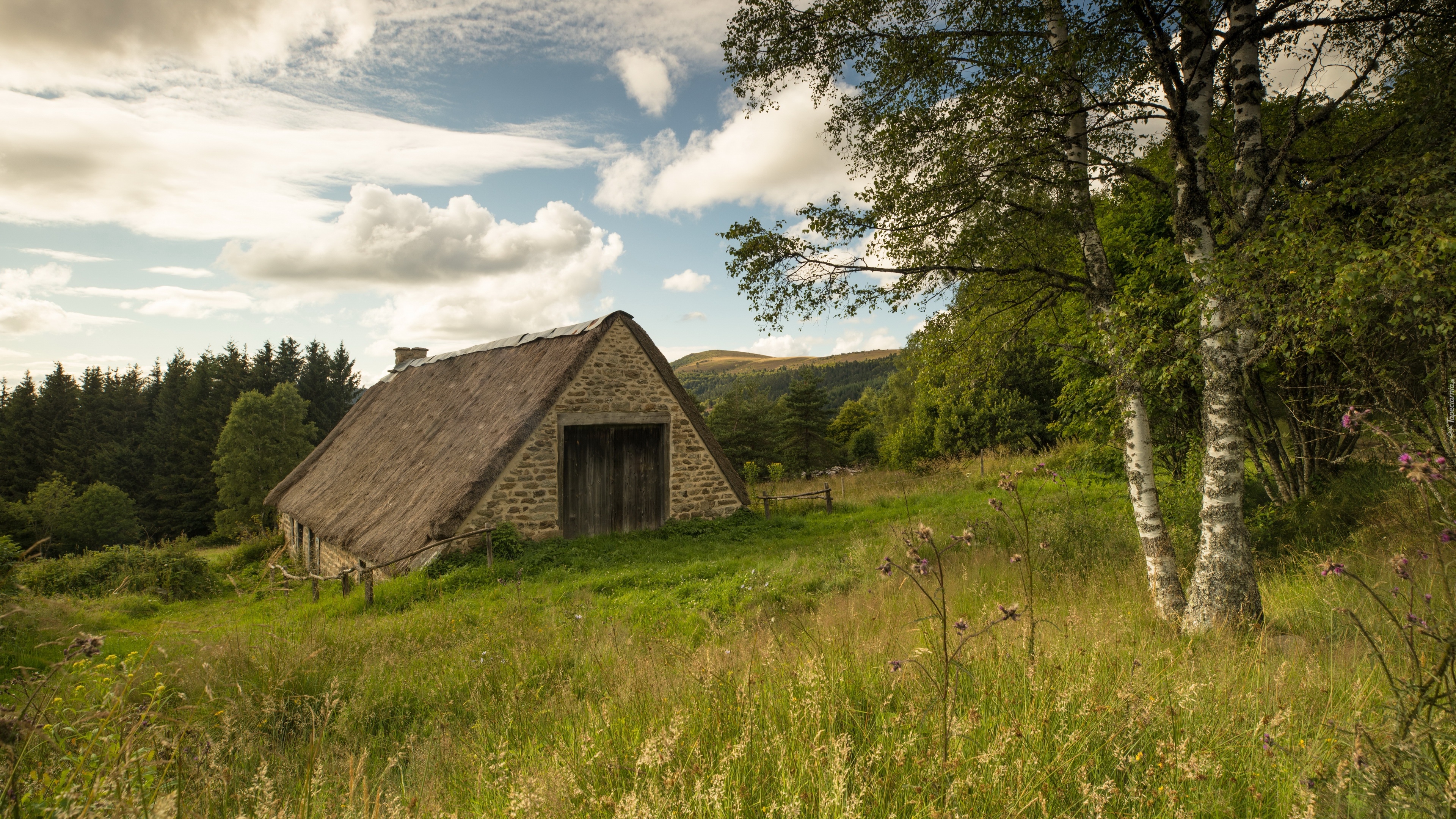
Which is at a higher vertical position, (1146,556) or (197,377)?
(197,377)

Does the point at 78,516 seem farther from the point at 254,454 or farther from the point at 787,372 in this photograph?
the point at 787,372

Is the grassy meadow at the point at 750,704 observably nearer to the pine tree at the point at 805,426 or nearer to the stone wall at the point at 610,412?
the stone wall at the point at 610,412

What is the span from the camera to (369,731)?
152 inches

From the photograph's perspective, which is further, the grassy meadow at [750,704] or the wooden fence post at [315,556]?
the wooden fence post at [315,556]

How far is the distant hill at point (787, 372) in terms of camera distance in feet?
326

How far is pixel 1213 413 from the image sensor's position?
15.0 ft

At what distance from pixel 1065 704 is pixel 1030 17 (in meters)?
6.30

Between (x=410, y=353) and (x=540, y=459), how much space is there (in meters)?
11.2

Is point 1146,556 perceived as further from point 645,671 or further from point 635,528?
point 635,528

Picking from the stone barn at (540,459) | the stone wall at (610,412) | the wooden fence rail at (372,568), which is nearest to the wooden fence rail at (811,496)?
the stone barn at (540,459)

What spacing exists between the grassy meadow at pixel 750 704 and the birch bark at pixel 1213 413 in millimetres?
356

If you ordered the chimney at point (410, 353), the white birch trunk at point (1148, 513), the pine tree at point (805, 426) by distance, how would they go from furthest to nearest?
the pine tree at point (805, 426) < the chimney at point (410, 353) < the white birch trunk at point (1148, 513)

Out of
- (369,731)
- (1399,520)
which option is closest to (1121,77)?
(1399,520)

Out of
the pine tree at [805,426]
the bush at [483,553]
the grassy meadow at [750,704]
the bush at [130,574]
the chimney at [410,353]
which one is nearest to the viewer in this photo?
the grassy meadow at [750,704]
